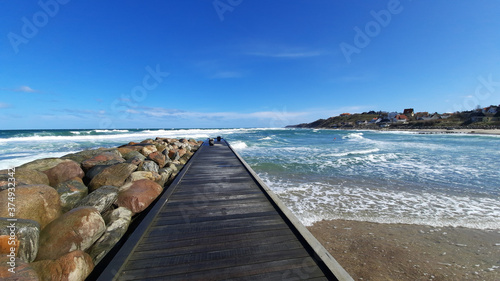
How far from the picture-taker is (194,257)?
252cm

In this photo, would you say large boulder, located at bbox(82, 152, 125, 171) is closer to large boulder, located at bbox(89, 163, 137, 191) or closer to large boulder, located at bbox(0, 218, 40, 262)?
large boulder, located at bbox(89, 163, 137, 191)

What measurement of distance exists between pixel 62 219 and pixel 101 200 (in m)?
0.94

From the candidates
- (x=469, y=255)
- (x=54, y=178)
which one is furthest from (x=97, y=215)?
(x=469, y=255)

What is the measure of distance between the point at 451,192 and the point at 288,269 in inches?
339

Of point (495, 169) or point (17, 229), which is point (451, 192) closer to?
point (495, 169)

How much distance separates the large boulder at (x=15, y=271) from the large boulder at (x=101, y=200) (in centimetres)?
190

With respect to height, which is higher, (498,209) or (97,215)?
(97,215)

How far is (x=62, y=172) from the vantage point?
18.4 ft

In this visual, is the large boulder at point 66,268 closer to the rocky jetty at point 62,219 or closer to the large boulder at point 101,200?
the rocky jetty at point 62,219

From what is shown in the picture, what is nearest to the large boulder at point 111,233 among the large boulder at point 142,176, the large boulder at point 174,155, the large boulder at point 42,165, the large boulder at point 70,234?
the large boulder at point 70,234

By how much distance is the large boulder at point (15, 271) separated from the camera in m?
1.91

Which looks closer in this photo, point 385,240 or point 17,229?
point 17,229

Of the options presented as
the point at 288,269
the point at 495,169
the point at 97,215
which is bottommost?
the point at 495,169

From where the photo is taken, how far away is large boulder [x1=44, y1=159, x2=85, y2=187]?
18.0ft
